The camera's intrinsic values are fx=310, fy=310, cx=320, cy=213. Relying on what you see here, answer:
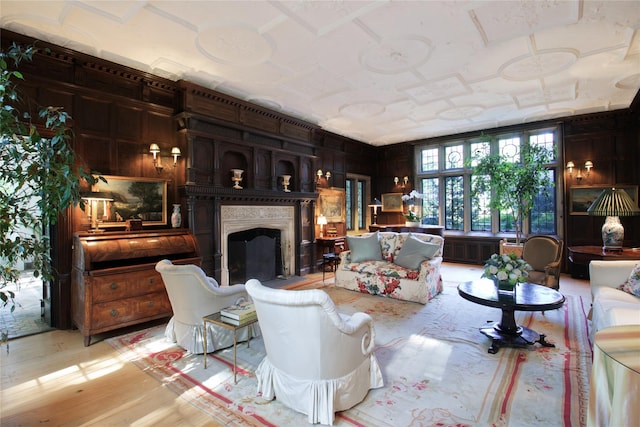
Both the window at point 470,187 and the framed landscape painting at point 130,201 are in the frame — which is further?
the window at point 470,187

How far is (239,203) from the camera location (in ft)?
18.3

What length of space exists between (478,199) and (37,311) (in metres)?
9.20

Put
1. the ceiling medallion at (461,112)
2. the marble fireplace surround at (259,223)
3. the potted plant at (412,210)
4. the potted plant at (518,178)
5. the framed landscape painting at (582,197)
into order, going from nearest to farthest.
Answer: the marble fireplace surround at (259,223)
the ceiling medallion at (461,112)
the potted plant at (518,178)
the framed landscape painting at (582,197)
the potted plant at (412,210)

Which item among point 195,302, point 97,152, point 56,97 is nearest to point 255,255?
point 195,302

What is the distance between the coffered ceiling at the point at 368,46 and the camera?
305cm

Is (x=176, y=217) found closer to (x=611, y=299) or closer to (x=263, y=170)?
(x=263, y=170)

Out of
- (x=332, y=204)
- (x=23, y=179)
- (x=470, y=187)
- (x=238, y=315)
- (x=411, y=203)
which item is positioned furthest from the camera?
(x=411, y=203)

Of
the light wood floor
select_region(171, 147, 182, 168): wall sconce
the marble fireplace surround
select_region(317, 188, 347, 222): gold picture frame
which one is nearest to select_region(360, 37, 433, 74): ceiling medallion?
select_region(171, 147, 182, 168): wall sconce

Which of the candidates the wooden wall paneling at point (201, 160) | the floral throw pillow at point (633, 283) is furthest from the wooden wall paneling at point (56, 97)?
the floral throw pillow at point (633, 283)

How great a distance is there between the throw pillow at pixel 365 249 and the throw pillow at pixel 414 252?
481 millimetres

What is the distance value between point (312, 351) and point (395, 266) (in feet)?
11.2

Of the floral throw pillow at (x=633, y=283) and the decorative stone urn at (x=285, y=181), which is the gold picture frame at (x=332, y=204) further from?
the floral throw pillow at (x=633, y=283)

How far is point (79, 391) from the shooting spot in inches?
99.4

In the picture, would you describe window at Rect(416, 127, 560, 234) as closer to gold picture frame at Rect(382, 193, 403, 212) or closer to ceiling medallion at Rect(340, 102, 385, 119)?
gold picture frame at Rect(382, 193, 403, 212)
